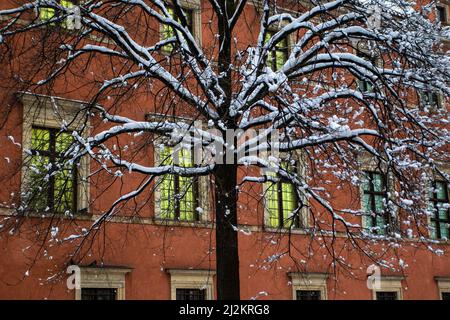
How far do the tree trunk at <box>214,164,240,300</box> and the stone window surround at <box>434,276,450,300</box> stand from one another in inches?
521

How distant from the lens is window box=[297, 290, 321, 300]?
66.9 ft

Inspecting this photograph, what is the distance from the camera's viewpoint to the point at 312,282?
20672 millimetres

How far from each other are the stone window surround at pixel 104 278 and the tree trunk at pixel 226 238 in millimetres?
5018

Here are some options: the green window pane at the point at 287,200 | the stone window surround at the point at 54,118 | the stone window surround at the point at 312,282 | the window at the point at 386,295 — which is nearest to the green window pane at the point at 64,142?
the stone window surround at the point at 54,118

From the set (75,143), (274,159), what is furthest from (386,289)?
(75,143)

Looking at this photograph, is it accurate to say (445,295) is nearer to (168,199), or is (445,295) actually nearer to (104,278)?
(104,278)

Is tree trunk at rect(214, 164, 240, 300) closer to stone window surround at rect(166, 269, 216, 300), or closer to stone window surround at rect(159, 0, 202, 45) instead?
stone window surround at rect(166, 269, 216, 300)

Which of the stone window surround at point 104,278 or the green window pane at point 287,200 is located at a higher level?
the green window pane at point 287,200

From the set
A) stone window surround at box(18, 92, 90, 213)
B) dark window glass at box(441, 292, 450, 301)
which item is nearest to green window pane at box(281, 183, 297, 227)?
stone window surround at box(18, 92, 90, 213)

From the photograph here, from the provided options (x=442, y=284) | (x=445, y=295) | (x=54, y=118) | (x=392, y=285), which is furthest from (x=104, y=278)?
(x=445, y=295)

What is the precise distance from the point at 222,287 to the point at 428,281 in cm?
1320

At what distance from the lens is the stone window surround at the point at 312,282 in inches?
794

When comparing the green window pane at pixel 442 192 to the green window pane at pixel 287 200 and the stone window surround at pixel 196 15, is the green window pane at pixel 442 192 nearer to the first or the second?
the green window pane at pixel 287 200

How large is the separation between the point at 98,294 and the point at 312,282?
6.67 metres
